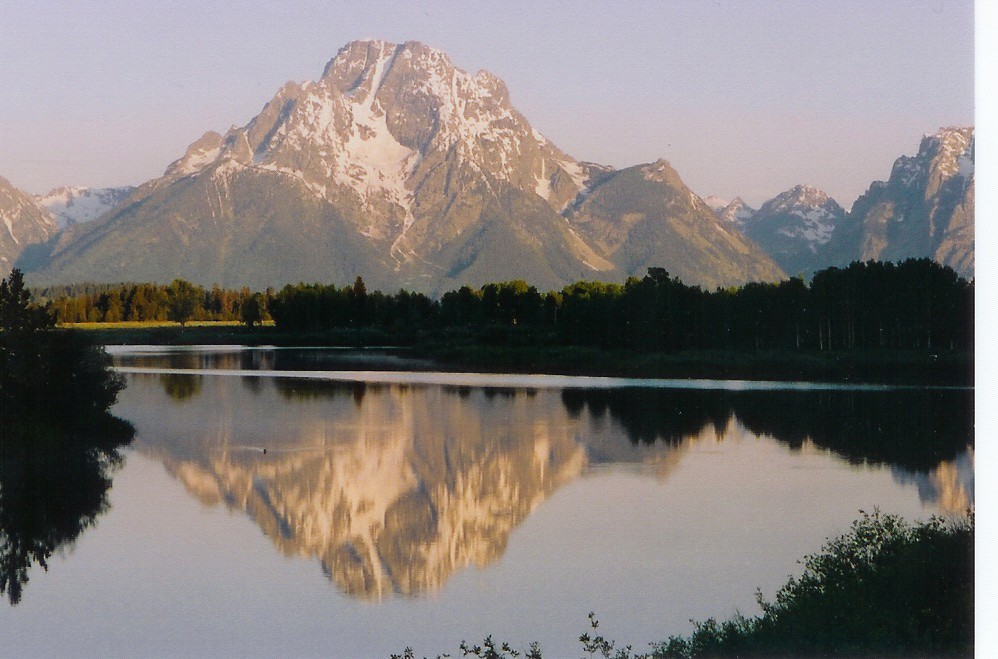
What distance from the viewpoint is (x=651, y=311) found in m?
90.8

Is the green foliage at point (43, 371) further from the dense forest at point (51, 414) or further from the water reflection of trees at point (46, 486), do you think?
the water reflection of trees at point (46, 486)

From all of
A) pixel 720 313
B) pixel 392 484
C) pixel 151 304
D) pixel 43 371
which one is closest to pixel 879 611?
pixel 392 484

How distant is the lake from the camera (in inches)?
944

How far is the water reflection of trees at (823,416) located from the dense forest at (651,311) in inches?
461

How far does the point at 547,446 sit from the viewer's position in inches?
1764

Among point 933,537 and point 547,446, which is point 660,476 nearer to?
point 547,446

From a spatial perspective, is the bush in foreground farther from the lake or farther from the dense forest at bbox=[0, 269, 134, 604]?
the dense forest at bbox=[0, 269, 134, 604]

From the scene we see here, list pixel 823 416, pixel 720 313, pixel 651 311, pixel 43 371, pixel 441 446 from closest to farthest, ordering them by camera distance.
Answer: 1. pixel 43 371
2. pixel 441 446
3. pixel 823 416
4. pixel 720 313
5. pixel 651 311

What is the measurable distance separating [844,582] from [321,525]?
54.6 ft

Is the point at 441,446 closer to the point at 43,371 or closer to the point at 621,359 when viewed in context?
the point at 43,371

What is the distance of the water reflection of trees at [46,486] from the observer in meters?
28.8

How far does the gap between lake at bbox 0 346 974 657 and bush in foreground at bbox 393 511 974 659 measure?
330 cm

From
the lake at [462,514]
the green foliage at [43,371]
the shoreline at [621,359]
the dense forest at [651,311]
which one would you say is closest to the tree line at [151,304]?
the dense forest at [651,311]

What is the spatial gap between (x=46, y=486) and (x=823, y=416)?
34.9 metres
